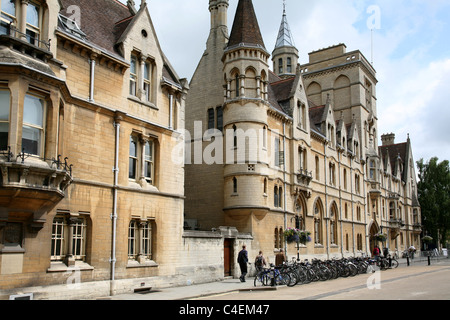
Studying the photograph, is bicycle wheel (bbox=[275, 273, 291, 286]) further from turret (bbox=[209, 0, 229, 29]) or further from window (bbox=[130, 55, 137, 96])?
turret (bbox=[209, 0, 229, 29])

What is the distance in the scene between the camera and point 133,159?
20172mm

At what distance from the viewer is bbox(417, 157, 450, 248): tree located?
71438 millimetres

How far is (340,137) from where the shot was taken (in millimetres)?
46250

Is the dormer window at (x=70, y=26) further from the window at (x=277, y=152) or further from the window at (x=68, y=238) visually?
the window at (x=277, y=152)

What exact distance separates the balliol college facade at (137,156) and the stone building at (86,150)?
0.18 feet

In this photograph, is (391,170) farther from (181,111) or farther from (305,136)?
(181,111)

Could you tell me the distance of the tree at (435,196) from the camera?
7144 cm

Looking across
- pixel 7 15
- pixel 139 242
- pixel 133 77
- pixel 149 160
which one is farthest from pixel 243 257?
pixel 7 15

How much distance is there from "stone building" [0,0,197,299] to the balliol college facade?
0.18 ft

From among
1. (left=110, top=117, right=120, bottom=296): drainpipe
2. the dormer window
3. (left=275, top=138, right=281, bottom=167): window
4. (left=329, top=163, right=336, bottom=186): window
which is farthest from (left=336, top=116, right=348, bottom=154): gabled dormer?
the dormer window

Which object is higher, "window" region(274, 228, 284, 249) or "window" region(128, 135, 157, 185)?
"window" region(128, 135, 157, 185)

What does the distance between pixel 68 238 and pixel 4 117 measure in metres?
5.07
